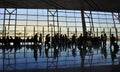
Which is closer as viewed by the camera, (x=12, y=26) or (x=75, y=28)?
(x=12, y=26)

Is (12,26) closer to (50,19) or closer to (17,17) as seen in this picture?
(17,17)

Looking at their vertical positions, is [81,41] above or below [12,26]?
below

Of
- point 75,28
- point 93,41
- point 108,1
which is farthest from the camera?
point 75,28

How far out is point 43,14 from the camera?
33.1m

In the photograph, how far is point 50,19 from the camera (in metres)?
33.9

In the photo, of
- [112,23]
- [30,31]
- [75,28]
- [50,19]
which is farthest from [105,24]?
[30,31]

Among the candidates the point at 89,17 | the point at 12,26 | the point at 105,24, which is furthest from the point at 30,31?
the point at 105,24

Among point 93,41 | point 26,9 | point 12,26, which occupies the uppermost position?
point 26,9

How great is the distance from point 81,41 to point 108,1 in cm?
491

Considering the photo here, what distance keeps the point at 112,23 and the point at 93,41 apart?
10876 mm

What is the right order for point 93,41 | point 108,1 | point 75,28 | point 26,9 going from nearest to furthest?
point 108,1 < point 93,41 < point 26,9 < point 75,28

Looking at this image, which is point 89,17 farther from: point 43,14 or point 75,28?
point 43,14

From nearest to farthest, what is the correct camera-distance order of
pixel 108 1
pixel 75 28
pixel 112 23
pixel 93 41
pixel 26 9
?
pixel 108 1
pixel 93 41
pixel 26 9
pixel 75 28
pixel 112 23

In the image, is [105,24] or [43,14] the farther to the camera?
[105,24]
